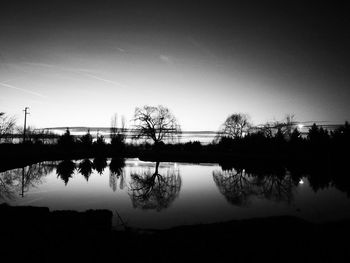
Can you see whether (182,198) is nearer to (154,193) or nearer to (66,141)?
(154,193)

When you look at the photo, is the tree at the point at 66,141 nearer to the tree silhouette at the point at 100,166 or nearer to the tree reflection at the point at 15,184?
the tree silhouette at the point at 100,166

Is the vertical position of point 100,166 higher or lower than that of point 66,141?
lower

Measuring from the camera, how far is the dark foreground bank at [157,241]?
604 centimetres

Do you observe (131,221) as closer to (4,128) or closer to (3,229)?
(3,229)

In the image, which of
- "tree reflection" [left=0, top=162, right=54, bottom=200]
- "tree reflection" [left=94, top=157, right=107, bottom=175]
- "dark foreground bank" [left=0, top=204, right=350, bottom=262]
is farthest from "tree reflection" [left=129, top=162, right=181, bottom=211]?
"tree reflection" [left=94, top=157, right=107, bottom=175]

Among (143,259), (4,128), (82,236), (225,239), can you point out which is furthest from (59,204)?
(4,128)

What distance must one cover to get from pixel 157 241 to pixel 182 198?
26.5ft

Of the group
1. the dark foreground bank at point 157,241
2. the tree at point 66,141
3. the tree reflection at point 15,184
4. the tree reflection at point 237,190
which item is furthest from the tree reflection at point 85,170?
the tree at point 66,141

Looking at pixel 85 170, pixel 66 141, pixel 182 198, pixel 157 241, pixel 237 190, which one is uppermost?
pixel 66 141

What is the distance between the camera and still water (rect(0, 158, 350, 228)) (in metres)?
11.3

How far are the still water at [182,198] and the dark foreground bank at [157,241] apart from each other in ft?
7.19

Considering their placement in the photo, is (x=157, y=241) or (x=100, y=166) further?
(x=100, y=166)

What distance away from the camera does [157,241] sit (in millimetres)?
7090

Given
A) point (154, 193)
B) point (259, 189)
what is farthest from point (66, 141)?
point (259, 189)
